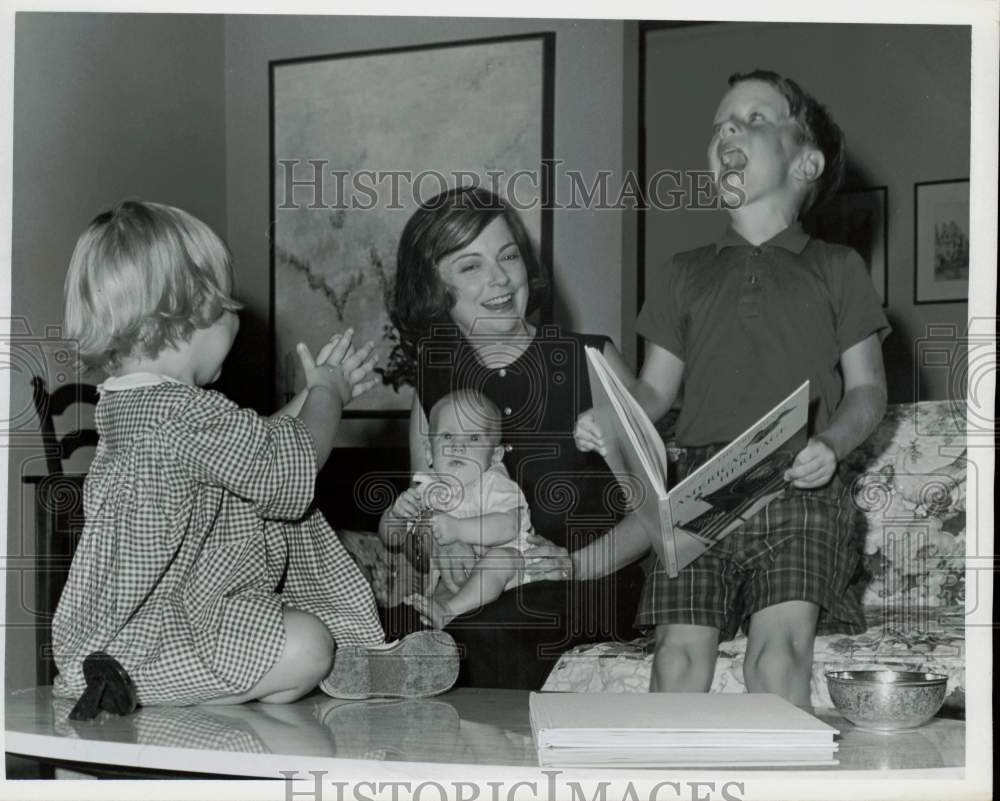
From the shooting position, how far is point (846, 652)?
1.75 meters

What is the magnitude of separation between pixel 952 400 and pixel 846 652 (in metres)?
0.39

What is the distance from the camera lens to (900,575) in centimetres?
181

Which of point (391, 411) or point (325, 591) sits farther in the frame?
point (391, 411)

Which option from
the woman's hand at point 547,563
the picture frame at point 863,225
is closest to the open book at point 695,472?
the woman's hand at point 547,563

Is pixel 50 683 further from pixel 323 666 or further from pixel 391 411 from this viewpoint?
pixel 391 411

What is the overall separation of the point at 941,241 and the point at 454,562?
852mm

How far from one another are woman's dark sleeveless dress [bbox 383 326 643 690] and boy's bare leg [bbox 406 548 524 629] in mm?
12

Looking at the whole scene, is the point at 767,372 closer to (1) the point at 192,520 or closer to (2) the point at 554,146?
(2) the point at 554,146

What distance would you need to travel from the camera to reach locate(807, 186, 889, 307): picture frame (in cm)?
183

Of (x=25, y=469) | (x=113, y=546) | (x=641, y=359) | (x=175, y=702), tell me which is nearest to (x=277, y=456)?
(x=113, y=546)

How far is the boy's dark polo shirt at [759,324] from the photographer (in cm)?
178

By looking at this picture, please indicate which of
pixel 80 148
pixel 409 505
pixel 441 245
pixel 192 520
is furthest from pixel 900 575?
pixel 80 148

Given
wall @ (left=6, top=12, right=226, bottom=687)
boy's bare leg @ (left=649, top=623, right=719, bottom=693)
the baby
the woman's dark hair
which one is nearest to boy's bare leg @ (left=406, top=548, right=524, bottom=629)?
the baby

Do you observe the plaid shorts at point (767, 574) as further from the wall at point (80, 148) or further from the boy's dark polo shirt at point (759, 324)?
the wall at point (80, 148)
